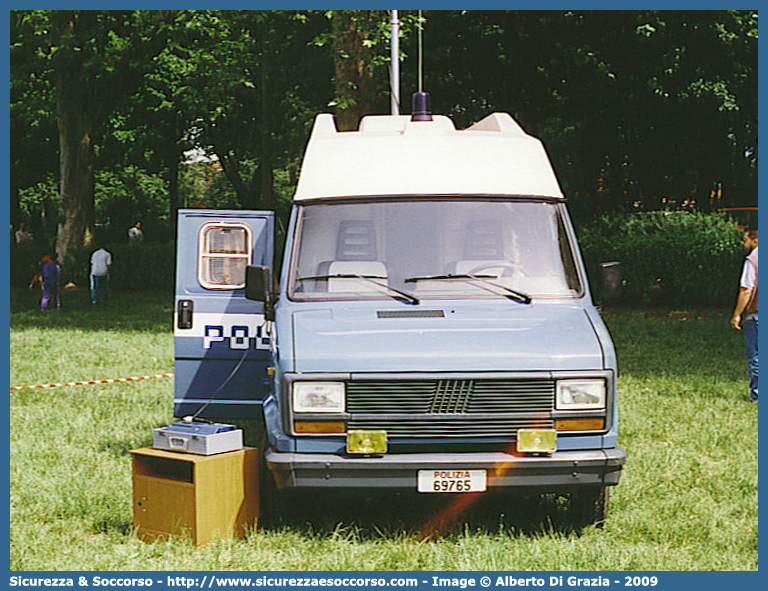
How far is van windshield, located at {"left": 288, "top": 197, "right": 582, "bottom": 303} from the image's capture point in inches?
301

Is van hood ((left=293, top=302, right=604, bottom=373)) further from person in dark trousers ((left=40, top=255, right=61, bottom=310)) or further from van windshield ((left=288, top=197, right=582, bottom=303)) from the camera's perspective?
person in dark trousers ((left=40, top=255, right=61, bottom=310))

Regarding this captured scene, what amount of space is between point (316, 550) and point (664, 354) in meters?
12.0

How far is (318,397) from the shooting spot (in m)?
6.64

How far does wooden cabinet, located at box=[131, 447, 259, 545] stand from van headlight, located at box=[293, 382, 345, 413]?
70 centimetres

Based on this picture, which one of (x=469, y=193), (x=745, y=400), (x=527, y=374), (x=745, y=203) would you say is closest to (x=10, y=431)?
(x=469, y=193)

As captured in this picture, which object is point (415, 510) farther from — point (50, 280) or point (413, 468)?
point (50, 280)

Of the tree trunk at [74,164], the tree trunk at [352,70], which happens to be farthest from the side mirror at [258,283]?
the tree trunk at [74,164]

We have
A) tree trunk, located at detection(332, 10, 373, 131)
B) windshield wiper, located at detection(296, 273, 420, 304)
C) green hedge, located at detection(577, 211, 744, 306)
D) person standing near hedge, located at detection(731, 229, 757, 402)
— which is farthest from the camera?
green hedge, located at detection(577, 211, 744, 306)

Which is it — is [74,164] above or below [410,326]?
above

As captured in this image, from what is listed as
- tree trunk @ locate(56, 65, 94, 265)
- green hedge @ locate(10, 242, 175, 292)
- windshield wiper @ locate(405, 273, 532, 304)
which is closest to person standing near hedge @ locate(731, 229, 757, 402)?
windshield wiper @ locate(405, 273, 532, 304)

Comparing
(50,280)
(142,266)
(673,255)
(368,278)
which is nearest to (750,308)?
(368,278)

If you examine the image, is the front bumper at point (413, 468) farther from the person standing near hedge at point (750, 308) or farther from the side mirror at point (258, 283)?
the person standing near hedge at point (750, 308)

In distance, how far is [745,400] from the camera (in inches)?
502

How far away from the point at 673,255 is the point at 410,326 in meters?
20.6
